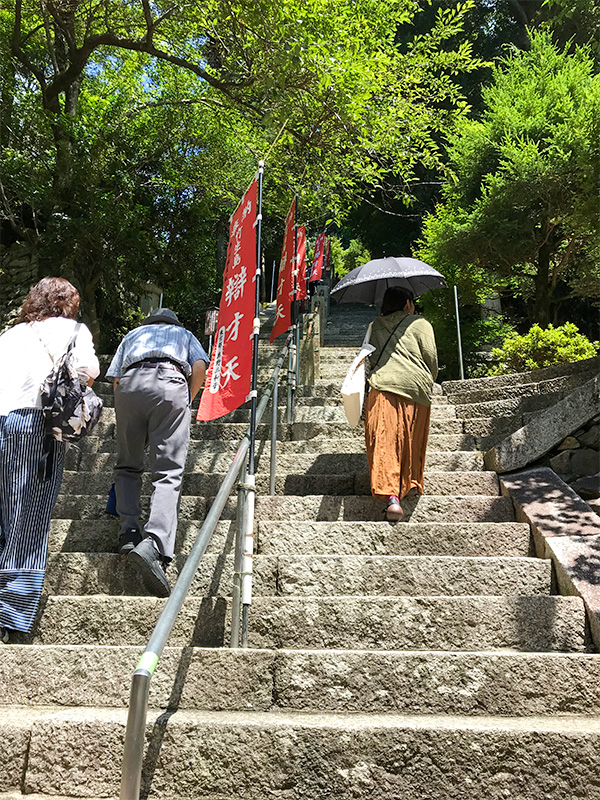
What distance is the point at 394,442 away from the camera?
4.22 meters

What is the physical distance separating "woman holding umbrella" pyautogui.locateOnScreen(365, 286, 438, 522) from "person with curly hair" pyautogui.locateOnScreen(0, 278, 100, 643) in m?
1.76

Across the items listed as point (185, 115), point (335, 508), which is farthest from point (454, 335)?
point (335, 508)

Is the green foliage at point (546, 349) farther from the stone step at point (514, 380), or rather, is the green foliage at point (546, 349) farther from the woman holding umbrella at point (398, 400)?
the woman holding umbrella at point (398, 400)

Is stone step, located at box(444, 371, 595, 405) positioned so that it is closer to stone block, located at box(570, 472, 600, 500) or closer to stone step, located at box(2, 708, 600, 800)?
stone block, located at box(570, 472, 600, 500)

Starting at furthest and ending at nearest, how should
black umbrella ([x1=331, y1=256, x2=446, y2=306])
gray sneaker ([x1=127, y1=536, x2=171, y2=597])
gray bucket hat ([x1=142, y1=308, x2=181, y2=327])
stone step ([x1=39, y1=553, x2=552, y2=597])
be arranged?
black umbrella ([x1=331, y1=256, x2=446, y2=306]), gray bucket hat ([x1=142, y1=308, x2=181, y2=327]), stone step ([x1=39, y1=553, x2=552, y2=597]), gray sneaker ([x1=127, y1=536, x2=171, y2=597])

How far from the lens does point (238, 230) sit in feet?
13.2

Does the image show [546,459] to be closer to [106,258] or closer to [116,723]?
[116,723]

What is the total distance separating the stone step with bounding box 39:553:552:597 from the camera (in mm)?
3359

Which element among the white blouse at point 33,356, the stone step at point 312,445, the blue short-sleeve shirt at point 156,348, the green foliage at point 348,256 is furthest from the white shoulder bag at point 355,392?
the green foliage at point 348,256

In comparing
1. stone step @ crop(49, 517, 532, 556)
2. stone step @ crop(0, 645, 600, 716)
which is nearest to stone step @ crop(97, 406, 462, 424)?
stone step @ crop(49, 517, 532, 556)

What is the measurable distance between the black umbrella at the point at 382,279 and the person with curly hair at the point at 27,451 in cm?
214

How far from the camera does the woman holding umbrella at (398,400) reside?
13.5 ft

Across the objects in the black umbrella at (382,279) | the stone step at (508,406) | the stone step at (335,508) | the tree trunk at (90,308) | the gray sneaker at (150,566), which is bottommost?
the gray sneaker at (150,566)

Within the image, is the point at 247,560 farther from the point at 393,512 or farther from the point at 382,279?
the point at 382,279
